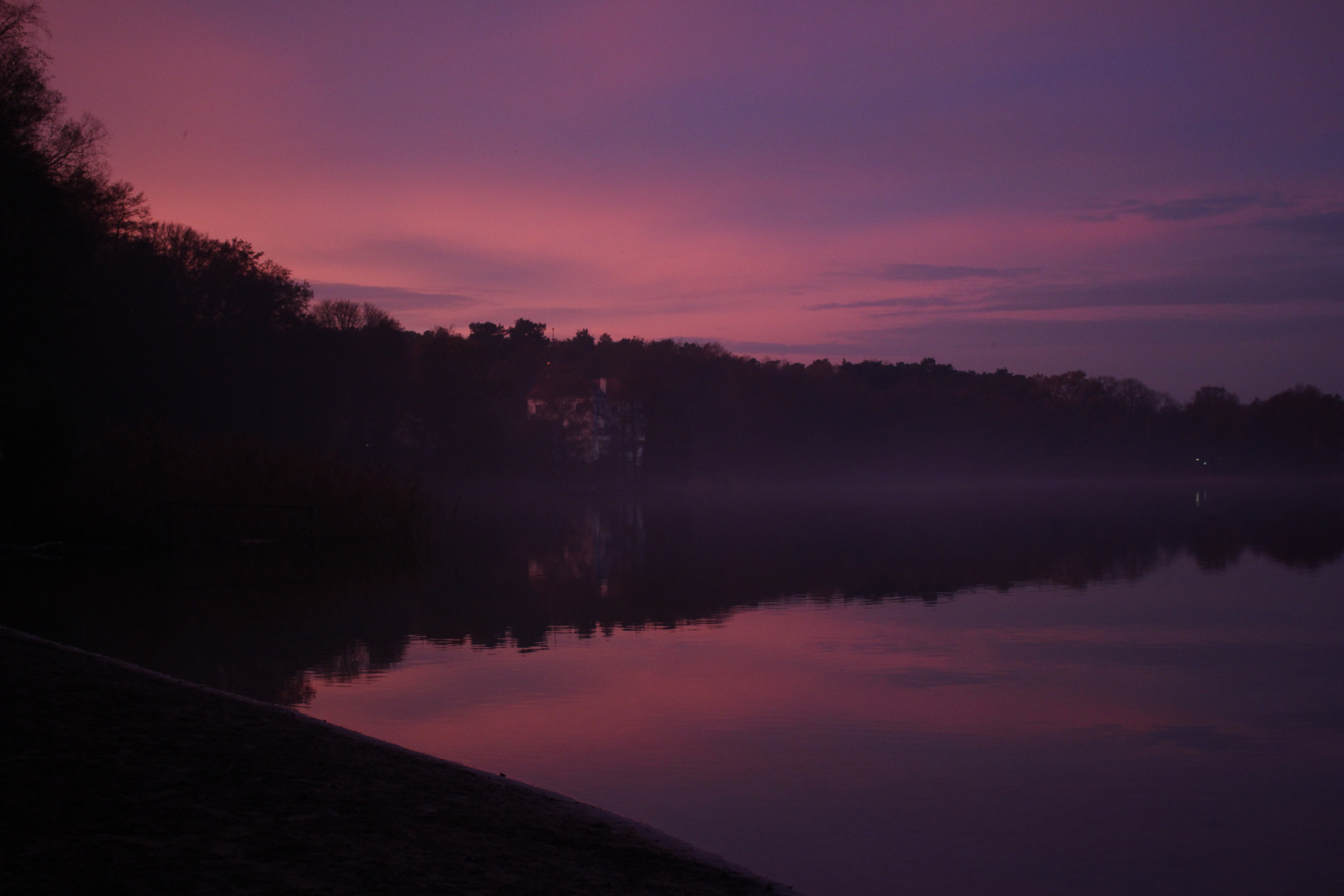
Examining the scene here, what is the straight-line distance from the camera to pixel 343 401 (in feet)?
225

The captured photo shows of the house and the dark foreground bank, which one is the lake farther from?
the house

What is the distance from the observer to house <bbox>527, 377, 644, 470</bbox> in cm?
9588

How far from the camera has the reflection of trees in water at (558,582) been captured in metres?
13.6

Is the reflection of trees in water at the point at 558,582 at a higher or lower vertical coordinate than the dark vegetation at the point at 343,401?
lower

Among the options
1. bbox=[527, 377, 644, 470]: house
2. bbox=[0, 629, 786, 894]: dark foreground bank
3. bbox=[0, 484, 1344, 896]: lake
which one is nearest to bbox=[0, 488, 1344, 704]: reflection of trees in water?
bbox=[0, 484, 1344, 896]: lake

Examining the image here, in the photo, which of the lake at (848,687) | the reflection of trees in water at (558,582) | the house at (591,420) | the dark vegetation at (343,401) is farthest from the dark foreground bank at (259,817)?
the house at (591,420)

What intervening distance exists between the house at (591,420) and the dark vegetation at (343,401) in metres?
0.96

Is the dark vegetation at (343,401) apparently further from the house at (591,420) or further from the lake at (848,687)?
the lake at (848,687)

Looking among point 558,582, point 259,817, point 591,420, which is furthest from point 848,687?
point 591,420

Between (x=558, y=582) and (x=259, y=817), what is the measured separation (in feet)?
55.1

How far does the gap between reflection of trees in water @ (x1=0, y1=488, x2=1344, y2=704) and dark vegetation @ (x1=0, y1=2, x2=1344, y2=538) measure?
4815mm

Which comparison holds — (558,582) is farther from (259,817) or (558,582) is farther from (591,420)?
(591,420)

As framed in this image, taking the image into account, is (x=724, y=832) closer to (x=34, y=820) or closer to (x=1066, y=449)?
(x=34, y=820)

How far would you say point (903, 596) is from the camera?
19.2m
